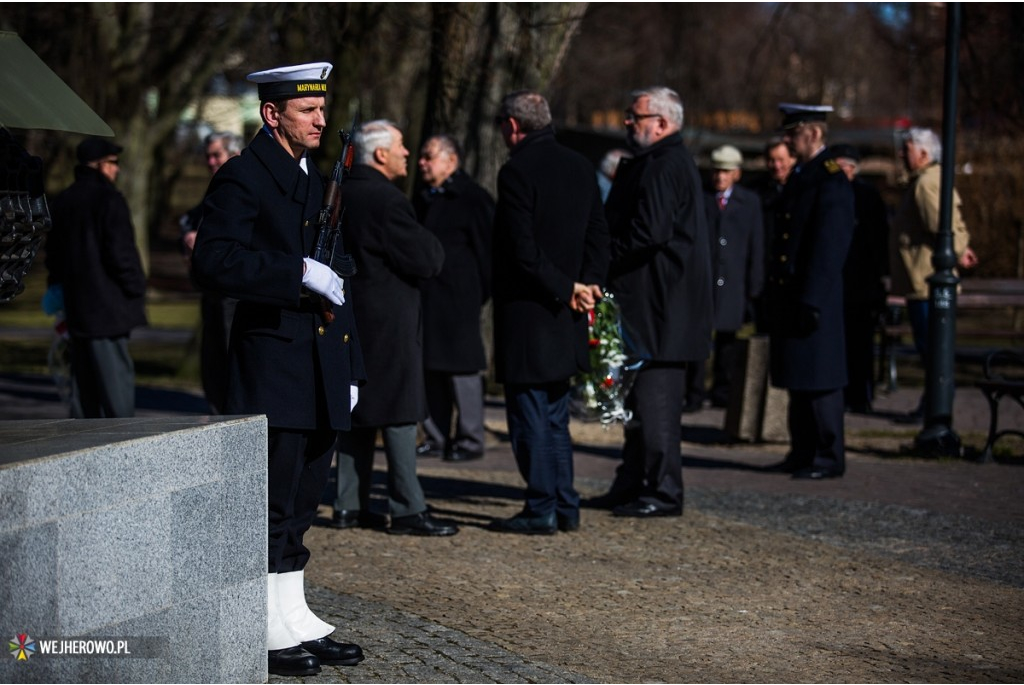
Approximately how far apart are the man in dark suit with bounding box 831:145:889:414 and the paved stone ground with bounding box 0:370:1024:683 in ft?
7.95

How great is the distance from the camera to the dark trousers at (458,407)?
9.93 meters

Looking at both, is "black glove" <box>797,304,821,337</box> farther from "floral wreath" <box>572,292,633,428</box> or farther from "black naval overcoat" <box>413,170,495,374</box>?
"black naval overcoat" <box>413,170,495,374</box>

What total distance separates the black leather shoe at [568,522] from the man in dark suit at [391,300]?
531mm

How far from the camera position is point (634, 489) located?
830 cm

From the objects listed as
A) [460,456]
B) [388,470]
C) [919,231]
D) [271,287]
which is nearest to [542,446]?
[388,470]

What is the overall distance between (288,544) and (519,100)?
307 cm

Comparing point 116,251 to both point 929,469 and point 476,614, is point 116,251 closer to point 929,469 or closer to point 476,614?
point 476,614

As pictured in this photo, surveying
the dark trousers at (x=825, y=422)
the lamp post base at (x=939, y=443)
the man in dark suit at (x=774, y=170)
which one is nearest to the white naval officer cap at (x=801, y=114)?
the dark trousers at (x=825, y=422)

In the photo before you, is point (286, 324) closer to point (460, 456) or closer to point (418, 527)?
point (418, 527)

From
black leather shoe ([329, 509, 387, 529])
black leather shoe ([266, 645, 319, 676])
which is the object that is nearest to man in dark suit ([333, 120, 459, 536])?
black leather shoe ([329, 509, 387, 529])

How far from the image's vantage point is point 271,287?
480 cm

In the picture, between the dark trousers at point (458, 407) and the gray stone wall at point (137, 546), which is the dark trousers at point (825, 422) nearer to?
the dark trousers at point (458, 407)

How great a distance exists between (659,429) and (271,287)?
3612mm

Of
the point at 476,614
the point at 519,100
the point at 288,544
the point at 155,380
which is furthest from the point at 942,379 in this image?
the point at 155,380
